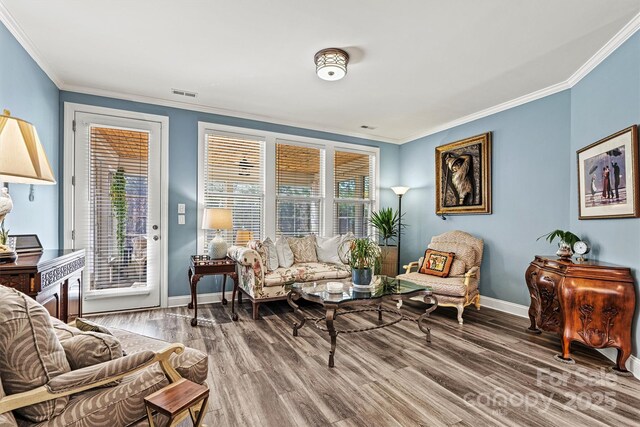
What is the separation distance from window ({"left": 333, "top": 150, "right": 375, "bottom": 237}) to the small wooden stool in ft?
13.3

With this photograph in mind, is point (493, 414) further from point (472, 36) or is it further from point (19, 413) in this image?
point (472, 36)

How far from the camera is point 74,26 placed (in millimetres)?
2523

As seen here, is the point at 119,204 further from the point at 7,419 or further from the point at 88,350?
the point at 7,419

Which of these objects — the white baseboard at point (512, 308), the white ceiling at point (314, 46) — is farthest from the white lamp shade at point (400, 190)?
the white baseboard at point (512, 308)

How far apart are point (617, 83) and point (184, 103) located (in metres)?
4.53

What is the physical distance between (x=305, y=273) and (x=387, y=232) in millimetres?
1987

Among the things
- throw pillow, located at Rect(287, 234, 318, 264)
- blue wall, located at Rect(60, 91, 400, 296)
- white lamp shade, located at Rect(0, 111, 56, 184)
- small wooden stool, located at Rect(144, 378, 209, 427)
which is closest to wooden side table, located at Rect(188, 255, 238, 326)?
blue wall, located at Rect(60, 91, 400, 296)

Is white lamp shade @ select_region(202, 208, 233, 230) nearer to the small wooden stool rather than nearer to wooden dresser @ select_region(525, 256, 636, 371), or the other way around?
the small wooden stool

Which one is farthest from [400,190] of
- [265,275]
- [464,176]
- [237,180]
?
[265,275]

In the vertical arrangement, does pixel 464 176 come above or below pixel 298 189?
above

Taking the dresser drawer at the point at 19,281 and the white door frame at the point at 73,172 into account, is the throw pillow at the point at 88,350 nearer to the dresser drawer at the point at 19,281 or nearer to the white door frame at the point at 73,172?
the dresser drawer at the point at 19,281

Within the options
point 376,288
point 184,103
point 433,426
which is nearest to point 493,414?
point 433,426

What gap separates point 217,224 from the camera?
12.4 ft

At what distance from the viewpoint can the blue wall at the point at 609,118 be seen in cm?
246
